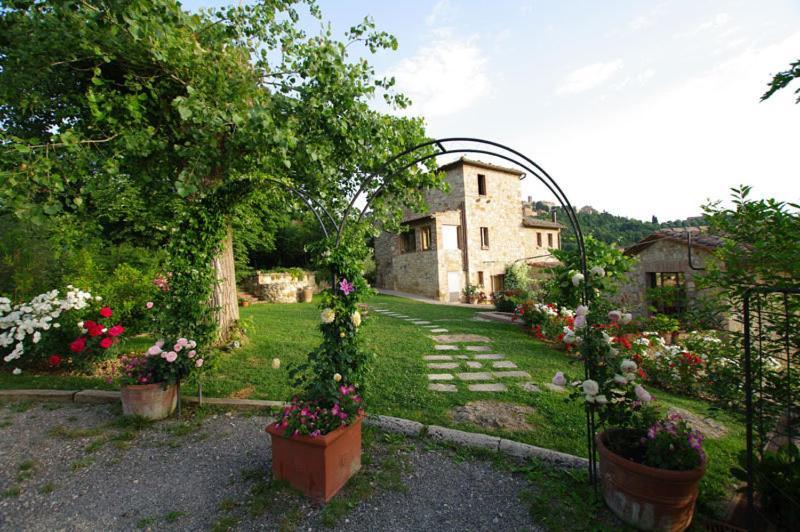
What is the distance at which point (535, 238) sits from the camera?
20.3 m

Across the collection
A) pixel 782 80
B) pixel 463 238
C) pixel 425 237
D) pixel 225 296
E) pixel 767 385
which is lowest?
pixel 767 385

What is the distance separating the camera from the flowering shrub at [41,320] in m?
4.05

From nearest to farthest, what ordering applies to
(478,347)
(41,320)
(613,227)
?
(41,320) < (478,347) < (613,227)

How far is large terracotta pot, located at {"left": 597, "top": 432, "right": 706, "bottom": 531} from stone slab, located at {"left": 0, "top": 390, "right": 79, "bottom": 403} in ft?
17.8

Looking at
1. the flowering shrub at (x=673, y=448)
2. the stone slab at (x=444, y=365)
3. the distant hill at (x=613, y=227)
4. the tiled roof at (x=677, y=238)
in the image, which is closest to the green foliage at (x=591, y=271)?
the flowering shrub at (x=673, y=448)

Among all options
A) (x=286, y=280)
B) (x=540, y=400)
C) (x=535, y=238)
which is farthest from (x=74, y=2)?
(x=535, y=238)

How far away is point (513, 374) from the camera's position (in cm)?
476

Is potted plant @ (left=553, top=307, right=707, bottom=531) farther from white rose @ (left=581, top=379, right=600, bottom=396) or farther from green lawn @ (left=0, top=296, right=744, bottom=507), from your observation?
green lawn @ (left=0, top=296, right=744, bottom=507)

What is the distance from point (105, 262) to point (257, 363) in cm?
365

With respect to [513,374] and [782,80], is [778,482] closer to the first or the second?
[782,80]

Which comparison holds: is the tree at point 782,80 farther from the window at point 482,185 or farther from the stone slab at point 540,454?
the window at point 482,185

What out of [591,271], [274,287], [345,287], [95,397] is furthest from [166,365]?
[274,287]

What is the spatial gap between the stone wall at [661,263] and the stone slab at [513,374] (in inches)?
153

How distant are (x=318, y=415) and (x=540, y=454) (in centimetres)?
177
